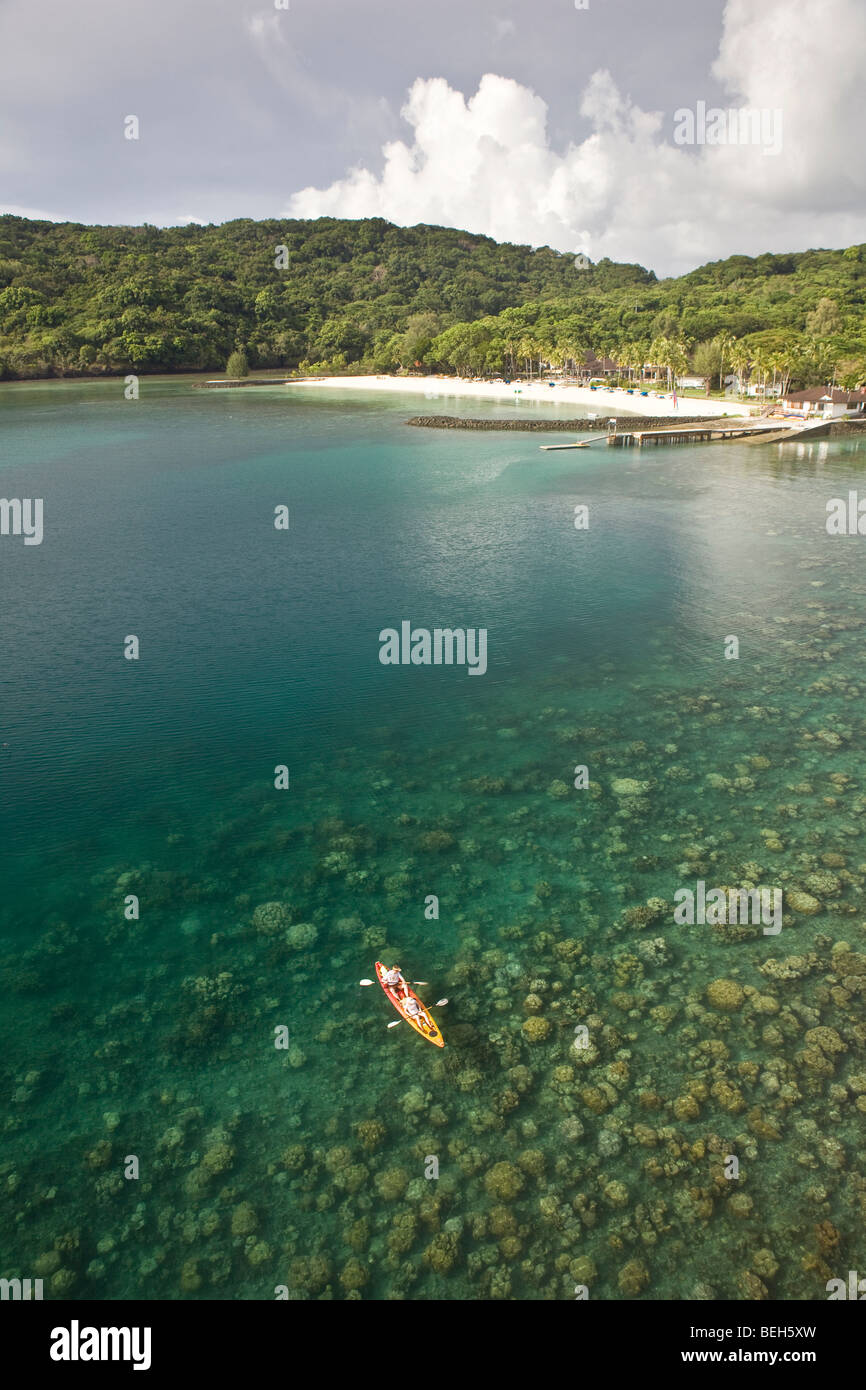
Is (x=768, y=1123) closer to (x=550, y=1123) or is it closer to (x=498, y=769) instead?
(x=550, y=1123)

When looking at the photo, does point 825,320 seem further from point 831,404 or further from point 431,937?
point 431,937

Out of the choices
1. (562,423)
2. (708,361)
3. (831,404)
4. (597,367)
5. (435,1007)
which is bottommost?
(435,1007)

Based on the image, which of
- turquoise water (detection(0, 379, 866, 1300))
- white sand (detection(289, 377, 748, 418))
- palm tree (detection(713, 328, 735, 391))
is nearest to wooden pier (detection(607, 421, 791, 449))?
white sand (detection(289, 377, 748, 418))

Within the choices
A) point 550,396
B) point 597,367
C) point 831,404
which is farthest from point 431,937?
point 597,367

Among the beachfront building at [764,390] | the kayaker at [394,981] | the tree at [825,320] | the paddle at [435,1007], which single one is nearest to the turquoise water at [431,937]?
the paddle at [435,1007]

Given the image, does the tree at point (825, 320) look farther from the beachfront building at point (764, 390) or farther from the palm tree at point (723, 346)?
the palm tree at point (723, 346)
